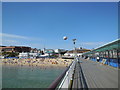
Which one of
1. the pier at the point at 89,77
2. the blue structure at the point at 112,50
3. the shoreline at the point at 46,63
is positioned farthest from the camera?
the shoreline at the point at 46,63

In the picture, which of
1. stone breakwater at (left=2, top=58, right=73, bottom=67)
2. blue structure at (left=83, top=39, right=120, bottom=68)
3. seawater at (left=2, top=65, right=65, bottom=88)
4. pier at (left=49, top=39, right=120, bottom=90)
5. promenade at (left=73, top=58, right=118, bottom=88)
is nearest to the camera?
pier at (left=49, top=39, right=120, bottom=90)

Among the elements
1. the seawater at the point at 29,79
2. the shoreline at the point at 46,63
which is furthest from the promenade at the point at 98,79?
the shoreline at the point at 46,63

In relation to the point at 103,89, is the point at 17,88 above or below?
below

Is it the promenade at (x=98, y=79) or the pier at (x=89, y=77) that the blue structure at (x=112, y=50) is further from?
the promenade at (x=98, y=79)

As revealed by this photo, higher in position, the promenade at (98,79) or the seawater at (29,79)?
the promenade at (98,79)

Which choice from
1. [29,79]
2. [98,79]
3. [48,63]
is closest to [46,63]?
[48,63]

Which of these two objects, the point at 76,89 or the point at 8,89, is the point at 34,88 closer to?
the point at 8,89

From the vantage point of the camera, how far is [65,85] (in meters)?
4.83

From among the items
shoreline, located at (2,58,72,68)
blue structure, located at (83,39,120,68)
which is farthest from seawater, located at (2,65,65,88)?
shoreline, located at (2,58,72,68)

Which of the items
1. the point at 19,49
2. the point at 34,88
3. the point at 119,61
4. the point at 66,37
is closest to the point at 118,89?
the point at 66,37

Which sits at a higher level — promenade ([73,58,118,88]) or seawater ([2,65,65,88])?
promenade ([73,58,118,88])

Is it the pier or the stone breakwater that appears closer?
the pier

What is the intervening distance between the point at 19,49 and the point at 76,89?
4579 inches

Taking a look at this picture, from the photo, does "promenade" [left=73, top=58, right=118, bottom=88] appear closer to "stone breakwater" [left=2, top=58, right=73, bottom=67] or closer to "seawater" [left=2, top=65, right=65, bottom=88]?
"seawater" [left=2, top=65, right=65, bottom=88]
